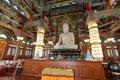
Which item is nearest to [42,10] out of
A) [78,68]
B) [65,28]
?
[65,28]

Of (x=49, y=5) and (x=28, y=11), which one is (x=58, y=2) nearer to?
(x=49, y=5)

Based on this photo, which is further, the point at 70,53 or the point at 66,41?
the point at 66,41

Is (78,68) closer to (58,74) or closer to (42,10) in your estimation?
(58,74)

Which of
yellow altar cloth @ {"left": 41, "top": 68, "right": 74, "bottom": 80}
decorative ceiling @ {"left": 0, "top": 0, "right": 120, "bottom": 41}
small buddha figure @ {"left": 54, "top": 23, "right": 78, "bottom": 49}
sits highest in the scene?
decorative ceiling @ {"left": 0, "top": 0, "right": 120, "bottom": 41}

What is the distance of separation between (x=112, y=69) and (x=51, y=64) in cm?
226

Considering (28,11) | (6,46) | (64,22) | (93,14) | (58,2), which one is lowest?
(6,46)

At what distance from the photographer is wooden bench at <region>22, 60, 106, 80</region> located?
2420mm

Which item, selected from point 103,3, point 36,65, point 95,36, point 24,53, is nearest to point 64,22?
point 95,36

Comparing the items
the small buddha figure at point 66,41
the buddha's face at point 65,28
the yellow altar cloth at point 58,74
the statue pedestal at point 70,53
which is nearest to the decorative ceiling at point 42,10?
the buddha's face at point 65,28

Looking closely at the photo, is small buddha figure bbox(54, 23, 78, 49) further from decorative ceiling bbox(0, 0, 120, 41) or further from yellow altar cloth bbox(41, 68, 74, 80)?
yellow altar cloth bbox(41, 68, 74, 80)

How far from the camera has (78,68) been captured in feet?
8.46

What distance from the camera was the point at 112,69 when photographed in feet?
9.01

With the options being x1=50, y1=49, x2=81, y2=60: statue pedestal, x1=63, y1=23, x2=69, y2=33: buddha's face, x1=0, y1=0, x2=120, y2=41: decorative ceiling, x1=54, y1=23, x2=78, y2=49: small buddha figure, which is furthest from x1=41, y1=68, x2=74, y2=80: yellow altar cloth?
x1=0, y1=0, x2=120, y2=41: decorative ceiling

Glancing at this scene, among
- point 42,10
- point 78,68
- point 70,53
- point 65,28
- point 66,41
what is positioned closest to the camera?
point 78,68
